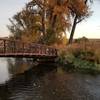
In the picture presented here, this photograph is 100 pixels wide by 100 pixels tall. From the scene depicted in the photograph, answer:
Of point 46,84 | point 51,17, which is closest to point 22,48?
point 46,84

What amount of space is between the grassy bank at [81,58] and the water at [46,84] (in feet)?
6.17

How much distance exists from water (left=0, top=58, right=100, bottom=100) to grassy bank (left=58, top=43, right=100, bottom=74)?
74.0 inches

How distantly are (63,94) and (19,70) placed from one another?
14179 millimetres

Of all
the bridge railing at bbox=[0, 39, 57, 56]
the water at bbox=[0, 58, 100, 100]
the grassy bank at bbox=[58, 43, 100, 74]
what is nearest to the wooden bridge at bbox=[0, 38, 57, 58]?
the bridge railing at bbox=[0, 39, 57, 56]

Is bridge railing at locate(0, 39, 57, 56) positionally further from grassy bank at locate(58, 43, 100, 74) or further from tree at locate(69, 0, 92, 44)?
tree at locate(69, 0, 92, 44)

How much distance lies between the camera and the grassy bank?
39.0 meters

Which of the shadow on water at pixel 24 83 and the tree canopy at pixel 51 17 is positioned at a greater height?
the tree canopy at pixel 51 17

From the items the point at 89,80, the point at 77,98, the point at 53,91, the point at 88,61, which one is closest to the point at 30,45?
the point at 88,61

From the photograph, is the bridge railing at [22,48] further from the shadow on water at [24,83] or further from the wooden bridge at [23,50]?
the shadow on water at [24,83]

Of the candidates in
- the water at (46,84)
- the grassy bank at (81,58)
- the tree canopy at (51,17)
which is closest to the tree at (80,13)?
the tree canopy at (51,17)

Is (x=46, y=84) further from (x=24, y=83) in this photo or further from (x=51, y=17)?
(x=51, y=17)

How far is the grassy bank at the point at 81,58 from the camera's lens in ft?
128

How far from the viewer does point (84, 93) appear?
26.8 m

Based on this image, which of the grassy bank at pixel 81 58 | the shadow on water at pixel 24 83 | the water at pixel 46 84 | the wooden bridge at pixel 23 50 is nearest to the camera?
the water at pixel 46 84
